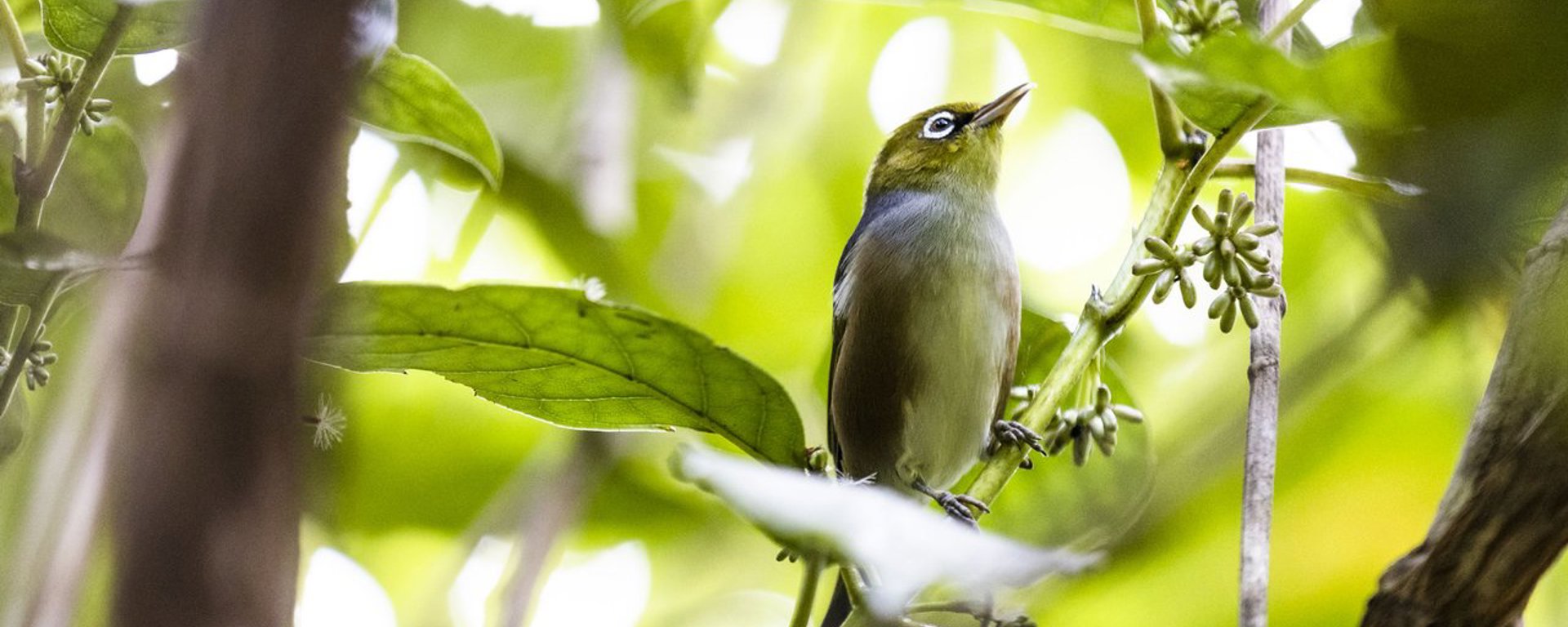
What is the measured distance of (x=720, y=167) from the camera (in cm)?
340

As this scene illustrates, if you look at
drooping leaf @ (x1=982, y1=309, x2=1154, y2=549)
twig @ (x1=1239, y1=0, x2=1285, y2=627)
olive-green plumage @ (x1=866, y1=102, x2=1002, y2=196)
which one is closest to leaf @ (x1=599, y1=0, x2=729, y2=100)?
olive-green plumage @ (x1=866, y1=102, x2=1002, y2=196)

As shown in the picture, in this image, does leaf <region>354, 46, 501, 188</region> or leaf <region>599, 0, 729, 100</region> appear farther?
leaf <region>599, 0, 729, 100</region>

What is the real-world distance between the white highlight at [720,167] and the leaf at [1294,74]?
2.05 meters

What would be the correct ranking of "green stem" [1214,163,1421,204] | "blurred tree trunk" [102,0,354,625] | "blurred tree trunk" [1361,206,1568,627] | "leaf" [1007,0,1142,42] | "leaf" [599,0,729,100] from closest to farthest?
"blurred tree trunk" [102,0,354,625] < "blurred tree trunk" [1361,206,1568,627] < "green stem" [1214,163,1421,204] < "leaf" [1007,0,1142,42] < "leaf" [599,0,729,100]

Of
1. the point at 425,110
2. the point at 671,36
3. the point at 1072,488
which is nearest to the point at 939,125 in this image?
the point at 671,36

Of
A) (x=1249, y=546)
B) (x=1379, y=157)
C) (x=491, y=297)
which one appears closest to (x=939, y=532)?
(x=1249, y=546)

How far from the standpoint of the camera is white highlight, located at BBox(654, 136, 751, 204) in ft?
10.8

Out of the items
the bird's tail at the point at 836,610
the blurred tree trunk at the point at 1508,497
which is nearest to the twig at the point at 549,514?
the bird's tail at the point at 836,610

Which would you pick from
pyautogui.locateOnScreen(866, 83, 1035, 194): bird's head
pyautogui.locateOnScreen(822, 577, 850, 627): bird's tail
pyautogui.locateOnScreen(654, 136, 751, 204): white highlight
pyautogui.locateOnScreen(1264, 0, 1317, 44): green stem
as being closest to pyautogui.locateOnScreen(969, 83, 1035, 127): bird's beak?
pyautogui.locateOnScreen(866, 83, 1035, 194): bird's head

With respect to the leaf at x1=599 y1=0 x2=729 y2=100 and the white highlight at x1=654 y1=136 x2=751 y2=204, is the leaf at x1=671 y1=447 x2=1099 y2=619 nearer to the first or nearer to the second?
the leaf at x1=599 y1=0 x2=729 y2=100

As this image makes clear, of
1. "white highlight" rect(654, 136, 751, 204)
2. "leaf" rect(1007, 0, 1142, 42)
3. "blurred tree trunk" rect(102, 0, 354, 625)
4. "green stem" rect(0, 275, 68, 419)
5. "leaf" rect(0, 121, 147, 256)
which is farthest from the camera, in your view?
"white highlight" rect(654, 136, 751, 204)

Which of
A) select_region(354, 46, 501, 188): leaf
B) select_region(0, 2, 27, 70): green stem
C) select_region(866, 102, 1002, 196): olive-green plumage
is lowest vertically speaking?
select_region(0, 2, 27, 70): green stem

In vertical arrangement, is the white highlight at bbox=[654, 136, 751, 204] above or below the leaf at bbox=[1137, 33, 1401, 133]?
above

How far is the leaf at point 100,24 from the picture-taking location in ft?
4.94
